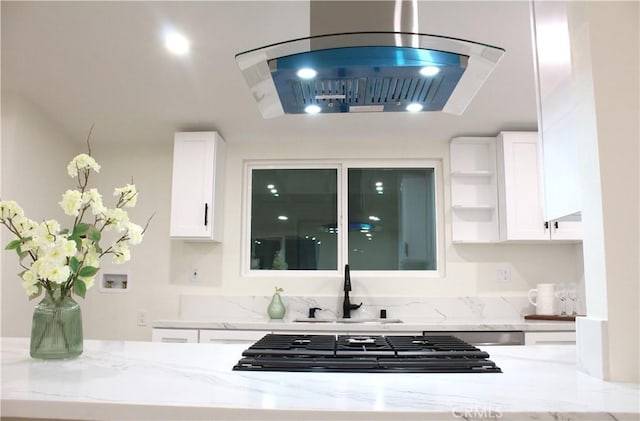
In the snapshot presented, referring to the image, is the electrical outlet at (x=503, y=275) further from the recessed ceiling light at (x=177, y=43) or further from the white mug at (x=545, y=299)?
the recessed ceiling light at (x=177, y=43)

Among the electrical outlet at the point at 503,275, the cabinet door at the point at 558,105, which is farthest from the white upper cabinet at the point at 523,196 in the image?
the cabinet door at the point at 558,105

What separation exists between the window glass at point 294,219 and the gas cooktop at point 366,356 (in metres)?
2.33

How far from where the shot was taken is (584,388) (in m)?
1.08

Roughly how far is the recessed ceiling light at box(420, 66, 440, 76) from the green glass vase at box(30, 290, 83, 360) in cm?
127

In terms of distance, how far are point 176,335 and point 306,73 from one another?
237 centimetres

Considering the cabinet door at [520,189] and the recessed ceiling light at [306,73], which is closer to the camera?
the recessed ceiling light at [306,73]

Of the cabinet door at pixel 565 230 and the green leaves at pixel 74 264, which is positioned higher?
the cabinet door at pixel 565 230

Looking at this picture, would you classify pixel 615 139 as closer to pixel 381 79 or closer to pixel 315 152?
pixel 381 79

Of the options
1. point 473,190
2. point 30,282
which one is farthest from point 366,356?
point 473,190

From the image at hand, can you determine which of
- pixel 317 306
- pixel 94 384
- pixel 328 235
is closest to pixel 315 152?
pixel 328 235

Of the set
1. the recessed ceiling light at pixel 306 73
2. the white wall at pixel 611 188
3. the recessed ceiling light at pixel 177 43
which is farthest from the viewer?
the recessed ceiling light at pixel 177 43

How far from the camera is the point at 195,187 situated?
142 inches

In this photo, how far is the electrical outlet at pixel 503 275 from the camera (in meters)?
3.79

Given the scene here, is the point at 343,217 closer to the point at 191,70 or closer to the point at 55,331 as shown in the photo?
the point at 191,70
